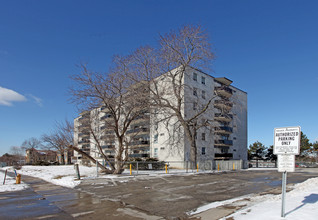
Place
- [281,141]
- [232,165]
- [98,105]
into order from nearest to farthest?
[281,141] → [98,105] → [232,165]

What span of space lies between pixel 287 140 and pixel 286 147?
18cm

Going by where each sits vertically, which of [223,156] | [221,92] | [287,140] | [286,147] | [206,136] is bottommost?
[223,156]

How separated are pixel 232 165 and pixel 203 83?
1955cm

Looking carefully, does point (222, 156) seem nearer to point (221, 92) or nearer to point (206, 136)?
point (206, 136)

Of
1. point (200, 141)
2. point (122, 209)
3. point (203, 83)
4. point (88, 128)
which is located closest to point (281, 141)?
point (122, 209)

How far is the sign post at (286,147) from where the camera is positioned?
554cm

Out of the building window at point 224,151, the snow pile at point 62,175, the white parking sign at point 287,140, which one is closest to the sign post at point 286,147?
the white parking sign at point 287,140

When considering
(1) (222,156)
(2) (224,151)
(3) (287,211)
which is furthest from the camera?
(2) (224,151)

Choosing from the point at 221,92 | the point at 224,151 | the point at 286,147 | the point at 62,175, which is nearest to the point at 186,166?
the point at 221,92

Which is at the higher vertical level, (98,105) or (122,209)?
(98,105)

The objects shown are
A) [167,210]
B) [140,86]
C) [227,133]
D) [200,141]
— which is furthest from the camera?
[227,133]

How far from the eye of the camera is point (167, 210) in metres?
7.95

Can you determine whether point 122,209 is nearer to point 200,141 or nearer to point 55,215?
point 55,215

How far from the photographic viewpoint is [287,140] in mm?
5723
